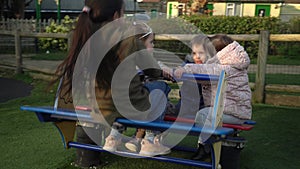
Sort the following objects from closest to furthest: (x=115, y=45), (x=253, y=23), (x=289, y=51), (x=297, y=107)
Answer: (x=115, y=45)
(x=297, y=107)
(x=289, y=51)
(x=253, y=23)

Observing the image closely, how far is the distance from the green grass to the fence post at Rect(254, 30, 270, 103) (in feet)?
1.21

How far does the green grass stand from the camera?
3.39 m

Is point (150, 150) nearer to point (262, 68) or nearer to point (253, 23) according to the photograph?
point (262, 68)

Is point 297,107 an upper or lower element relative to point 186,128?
lower

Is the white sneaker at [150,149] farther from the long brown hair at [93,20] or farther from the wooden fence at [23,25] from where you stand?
the wooden fence at [23,25]

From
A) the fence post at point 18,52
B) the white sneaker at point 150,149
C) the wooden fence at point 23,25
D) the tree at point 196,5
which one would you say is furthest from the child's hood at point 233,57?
the tree at point 196,5

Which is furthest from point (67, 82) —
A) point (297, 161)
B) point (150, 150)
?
point (297, 161)

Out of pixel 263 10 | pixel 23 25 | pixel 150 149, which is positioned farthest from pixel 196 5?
pixel 150 149

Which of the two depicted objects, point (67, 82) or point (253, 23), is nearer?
point (67, 82)

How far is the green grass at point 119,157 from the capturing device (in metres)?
3.39

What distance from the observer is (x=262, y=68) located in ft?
18.9

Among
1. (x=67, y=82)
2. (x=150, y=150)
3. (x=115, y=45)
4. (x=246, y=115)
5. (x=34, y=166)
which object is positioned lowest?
(x=34, y=166)

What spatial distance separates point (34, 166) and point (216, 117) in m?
1.91

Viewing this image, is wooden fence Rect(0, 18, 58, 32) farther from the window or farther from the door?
the door
